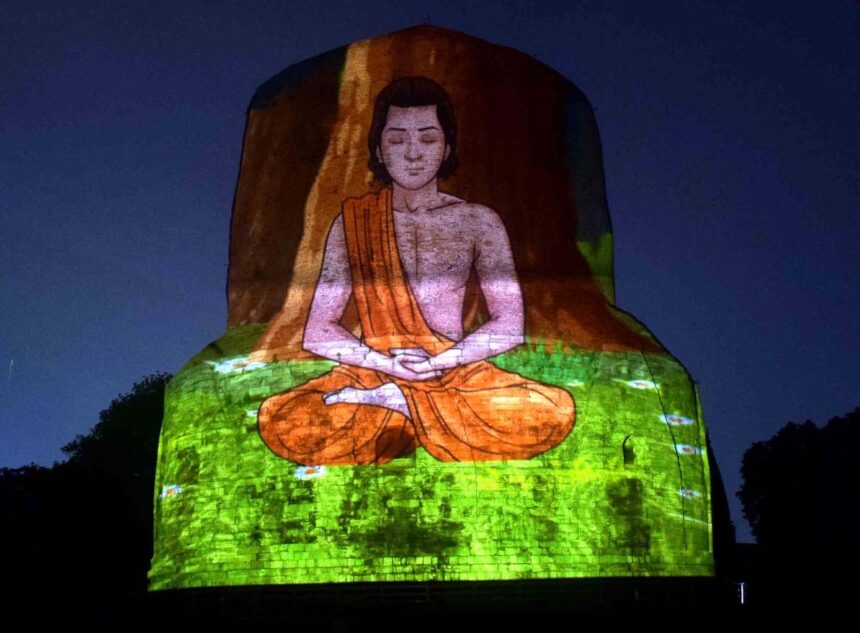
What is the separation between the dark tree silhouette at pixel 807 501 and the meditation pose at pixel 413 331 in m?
16.4

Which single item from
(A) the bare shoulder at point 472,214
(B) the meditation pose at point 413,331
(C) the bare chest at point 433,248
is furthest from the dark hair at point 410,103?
(C) the bare chest at point 433,248

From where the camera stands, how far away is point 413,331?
20.2 metres

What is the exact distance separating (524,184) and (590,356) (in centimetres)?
322

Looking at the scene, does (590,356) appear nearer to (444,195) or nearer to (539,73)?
(444,195)

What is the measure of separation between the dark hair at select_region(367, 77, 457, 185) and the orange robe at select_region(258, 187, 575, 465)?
235 cm

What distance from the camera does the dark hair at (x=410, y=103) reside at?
21516 mm

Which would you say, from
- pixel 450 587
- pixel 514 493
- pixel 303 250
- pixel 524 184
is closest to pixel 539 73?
pixel 524 184

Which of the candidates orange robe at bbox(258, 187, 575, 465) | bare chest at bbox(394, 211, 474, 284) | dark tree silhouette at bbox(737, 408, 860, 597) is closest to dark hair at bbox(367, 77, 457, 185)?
bare chest at bbox(394, 211, 474, 284)

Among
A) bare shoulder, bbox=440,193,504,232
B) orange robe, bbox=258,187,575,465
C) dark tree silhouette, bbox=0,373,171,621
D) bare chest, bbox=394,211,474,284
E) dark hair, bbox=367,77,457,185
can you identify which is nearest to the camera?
orange robe, bbox=258,187,575,465

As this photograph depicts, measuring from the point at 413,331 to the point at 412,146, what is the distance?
328cm

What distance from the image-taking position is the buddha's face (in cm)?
2128

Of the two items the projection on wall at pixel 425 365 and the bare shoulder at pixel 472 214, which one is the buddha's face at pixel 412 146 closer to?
the projection on wall at pixel 425 365

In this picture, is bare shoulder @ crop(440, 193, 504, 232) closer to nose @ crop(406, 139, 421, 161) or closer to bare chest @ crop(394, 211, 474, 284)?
bare chest @ crop(394, 211, 474, 284)

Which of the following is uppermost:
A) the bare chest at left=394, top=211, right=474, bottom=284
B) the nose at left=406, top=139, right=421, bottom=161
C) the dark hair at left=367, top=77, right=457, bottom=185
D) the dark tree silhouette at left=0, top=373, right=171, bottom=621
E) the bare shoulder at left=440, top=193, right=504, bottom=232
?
the dark hair at left=367, top=77, right=457, bottom=185
